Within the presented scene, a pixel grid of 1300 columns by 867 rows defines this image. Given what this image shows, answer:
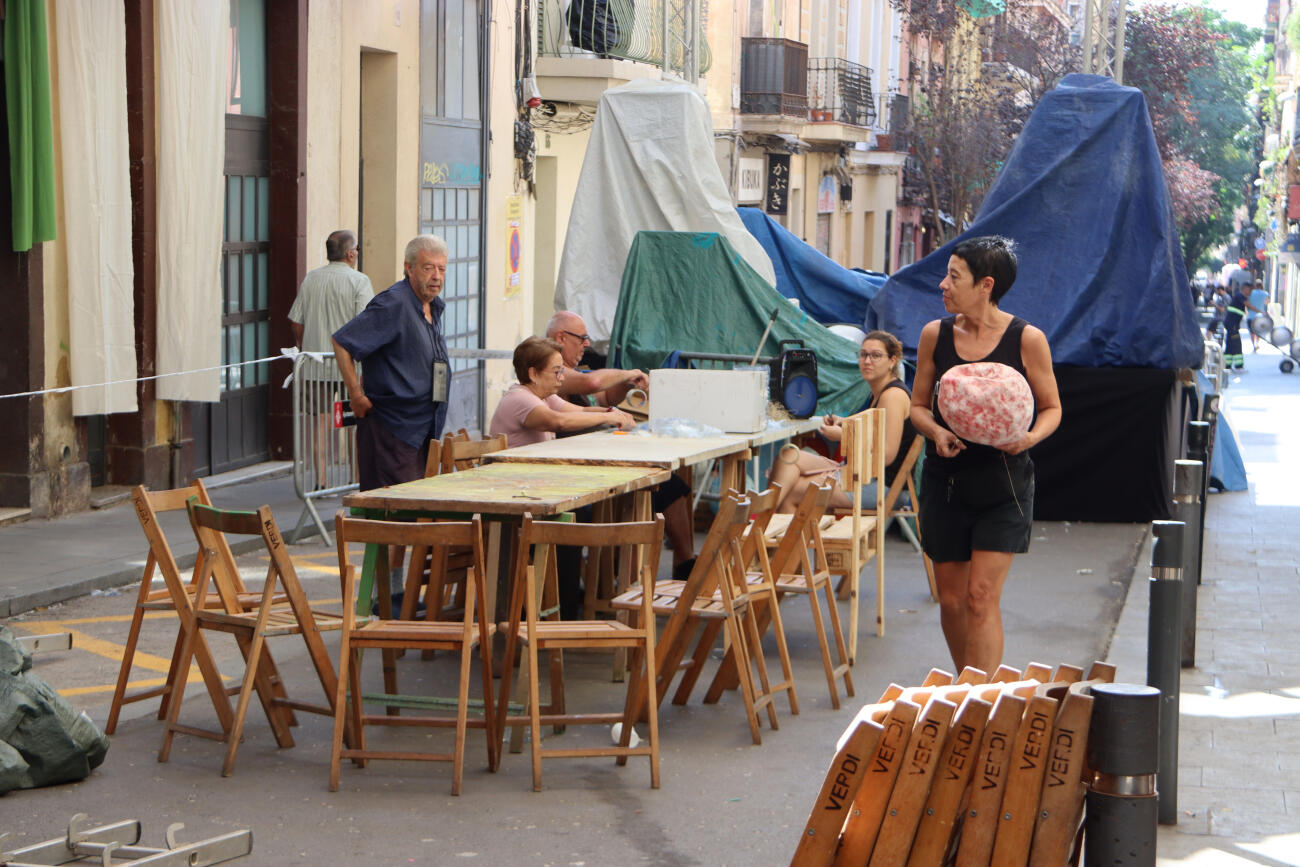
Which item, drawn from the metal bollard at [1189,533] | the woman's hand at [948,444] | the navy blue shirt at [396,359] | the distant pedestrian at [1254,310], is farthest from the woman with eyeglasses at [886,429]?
the distant pedestrian at [1254,310]

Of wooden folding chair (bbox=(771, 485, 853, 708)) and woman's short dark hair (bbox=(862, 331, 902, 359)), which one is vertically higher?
woman's short dark hair (bbox=(862, 331, 902, 359))

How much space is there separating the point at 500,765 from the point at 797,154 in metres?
28.8

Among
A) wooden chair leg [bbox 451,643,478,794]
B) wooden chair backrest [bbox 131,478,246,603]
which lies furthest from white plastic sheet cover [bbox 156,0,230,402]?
wooden chair leg [bbox 451,643,478,794]

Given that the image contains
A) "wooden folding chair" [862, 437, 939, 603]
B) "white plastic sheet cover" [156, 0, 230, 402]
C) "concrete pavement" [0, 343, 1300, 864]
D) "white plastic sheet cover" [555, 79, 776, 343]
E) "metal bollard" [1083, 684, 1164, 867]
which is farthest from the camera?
"white plastic sheet cover" [555, 79, 776, 343]

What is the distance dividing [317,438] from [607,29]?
10.9 metres

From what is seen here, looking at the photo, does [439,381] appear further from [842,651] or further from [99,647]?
[842,651]

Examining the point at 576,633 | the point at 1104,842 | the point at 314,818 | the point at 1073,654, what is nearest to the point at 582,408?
the point at 1073,654

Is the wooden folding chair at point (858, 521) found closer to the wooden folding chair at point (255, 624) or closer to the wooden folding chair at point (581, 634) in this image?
the wooden folding chair at point (581, 634)

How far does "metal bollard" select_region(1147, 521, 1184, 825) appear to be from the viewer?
17.3 feet

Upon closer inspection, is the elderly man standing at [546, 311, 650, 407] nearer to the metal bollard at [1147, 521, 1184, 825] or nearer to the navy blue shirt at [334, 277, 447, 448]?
the navy blue shirt at [334, 277, 447, 448]

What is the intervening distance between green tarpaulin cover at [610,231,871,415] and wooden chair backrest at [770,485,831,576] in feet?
15.5

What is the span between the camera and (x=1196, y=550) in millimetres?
8633

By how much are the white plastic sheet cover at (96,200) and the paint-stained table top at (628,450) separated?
3830 millimetres

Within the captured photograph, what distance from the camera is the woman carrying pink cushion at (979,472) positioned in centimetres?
595
